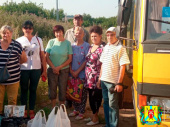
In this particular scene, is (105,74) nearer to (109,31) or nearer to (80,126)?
(109,31)

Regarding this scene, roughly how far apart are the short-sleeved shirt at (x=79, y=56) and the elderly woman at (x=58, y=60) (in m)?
0.12

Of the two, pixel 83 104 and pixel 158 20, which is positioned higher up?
pixel 158 20

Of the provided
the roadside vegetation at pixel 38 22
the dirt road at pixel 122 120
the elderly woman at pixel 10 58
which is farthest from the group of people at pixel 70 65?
the roadside vegetation at pixel 38 22

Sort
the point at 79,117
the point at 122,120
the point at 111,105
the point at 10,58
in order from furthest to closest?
the point at 122,120
the point at 79,117
the point at 10,58
the point at 111,105

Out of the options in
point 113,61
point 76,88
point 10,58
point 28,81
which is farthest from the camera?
point 76,88

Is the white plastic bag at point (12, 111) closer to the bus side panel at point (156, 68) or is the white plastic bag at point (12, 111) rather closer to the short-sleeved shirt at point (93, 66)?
the short-sleeved shirt at point (93, 66)

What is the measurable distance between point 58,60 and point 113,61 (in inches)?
60.2

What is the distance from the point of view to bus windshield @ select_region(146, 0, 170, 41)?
3590 mm

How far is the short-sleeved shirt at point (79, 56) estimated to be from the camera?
5.73m

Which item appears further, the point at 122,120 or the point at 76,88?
the point at 122,120

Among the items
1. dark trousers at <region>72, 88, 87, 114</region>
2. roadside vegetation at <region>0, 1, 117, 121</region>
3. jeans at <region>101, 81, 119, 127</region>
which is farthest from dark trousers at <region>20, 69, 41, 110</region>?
jeans at <region>101, 81, 119, 127</region>

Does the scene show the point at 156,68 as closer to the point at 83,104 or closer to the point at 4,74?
the point at 4,74

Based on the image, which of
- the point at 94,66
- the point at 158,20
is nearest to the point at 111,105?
the point at 94,66

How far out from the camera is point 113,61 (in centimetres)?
458
